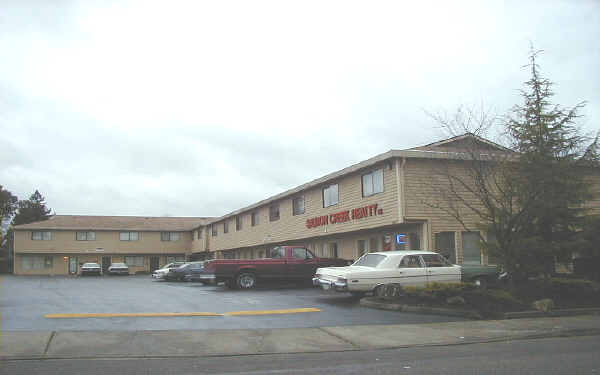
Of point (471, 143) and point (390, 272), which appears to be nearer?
point (390, 272)

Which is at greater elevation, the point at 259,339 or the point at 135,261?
the point at 135,261

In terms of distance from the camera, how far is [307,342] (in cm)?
1007

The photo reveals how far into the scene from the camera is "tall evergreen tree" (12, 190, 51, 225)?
8006 centimetres

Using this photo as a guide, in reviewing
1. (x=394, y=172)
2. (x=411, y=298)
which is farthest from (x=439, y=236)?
(x=411, y=298)

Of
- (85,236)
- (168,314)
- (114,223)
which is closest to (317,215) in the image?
(168,314)

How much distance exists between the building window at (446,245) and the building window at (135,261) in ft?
139

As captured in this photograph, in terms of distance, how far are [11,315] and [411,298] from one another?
9.58 metres

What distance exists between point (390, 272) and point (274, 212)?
1838 cm

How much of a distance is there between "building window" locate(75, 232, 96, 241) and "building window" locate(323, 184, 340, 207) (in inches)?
1406

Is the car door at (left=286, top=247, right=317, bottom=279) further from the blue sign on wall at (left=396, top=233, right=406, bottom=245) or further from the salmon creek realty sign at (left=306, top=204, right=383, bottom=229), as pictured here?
the blue sign on wall at (left=396, top=233, right=406, bottom=245)

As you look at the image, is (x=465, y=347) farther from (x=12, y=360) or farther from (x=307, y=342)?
(x=12, y=360)

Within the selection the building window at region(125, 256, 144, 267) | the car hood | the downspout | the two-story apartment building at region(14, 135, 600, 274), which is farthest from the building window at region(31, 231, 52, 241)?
the car hood

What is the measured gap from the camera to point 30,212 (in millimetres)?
81000

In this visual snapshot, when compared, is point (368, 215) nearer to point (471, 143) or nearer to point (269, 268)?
point (269, 268)
